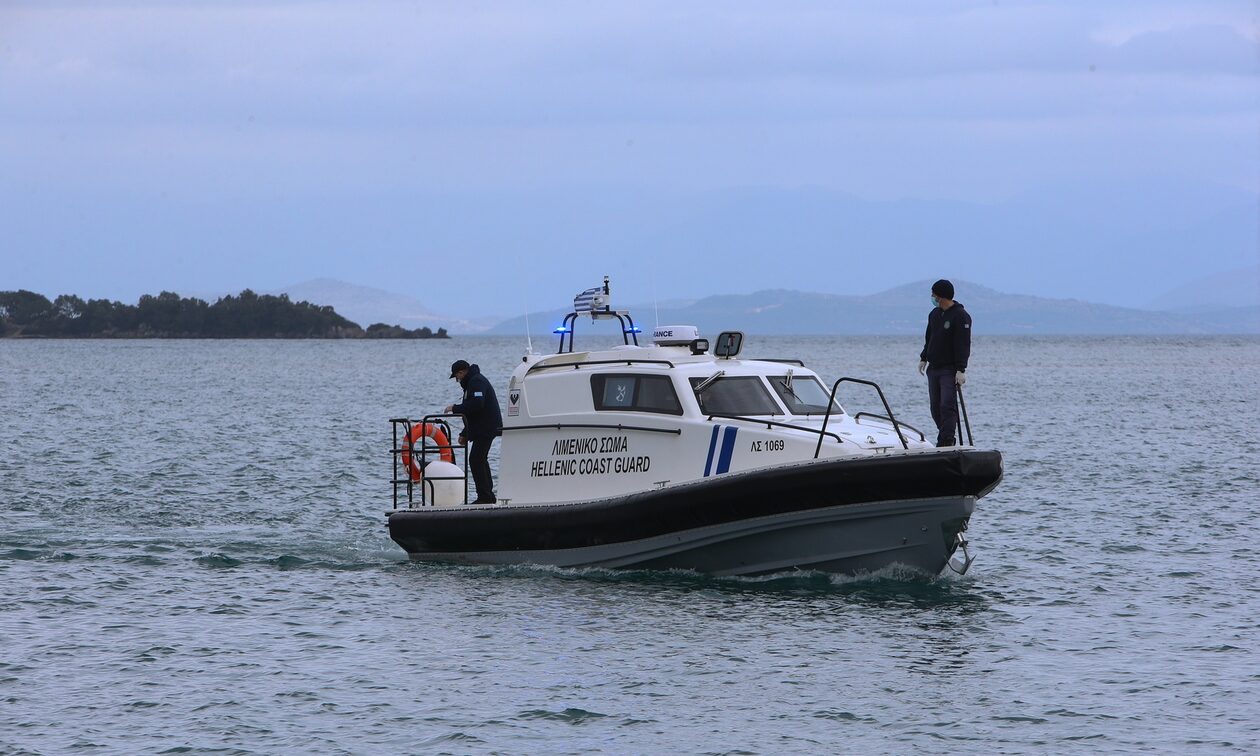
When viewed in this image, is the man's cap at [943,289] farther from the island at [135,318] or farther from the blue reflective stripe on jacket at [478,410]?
the island at [135,318]

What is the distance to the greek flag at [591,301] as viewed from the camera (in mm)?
16031

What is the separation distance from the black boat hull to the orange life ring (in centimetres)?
175

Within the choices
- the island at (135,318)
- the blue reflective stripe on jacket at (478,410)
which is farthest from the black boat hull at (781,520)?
the island at (135,318)

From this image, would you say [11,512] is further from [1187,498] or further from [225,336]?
[225,336]

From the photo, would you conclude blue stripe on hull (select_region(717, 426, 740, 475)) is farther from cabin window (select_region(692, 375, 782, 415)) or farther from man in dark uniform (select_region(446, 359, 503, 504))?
man in dark uniform (select_region(446, 359, 503, 504))

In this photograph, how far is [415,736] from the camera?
1040cm

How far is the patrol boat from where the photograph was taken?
44.6 feet

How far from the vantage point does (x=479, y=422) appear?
16344 mm

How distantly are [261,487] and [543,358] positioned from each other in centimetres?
1121

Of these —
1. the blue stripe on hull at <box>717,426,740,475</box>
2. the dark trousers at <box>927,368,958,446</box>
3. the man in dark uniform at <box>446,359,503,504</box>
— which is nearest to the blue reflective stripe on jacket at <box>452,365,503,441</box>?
the man in dark uniform at <box>446,359,503,504</box>

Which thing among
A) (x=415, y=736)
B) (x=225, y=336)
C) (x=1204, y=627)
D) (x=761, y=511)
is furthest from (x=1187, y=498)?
(x=225, y=336)

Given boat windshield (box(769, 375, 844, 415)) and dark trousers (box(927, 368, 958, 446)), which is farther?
boat windshield (box(769, 375, 844, 415))

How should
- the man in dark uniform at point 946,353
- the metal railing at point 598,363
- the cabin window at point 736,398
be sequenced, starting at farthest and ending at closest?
the metal railing at point 598,363
the cabin window at point 736,398
the man in dark uniform at point 946,353

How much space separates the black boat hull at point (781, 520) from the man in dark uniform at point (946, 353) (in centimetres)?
63
